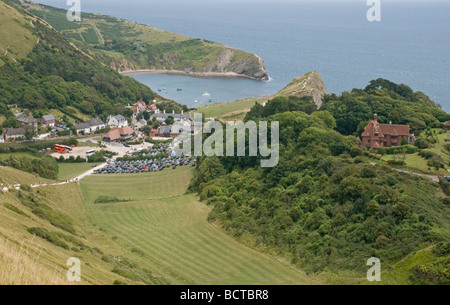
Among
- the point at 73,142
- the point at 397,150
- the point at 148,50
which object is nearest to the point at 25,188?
the point at 73,142

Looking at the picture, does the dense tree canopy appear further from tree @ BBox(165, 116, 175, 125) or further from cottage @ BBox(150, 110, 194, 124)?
tree @ BBox(165, 116, 175, 125)

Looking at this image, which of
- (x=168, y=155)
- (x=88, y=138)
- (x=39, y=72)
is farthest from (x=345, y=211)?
(x=39, y=72)

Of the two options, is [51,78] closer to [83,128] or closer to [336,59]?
[83,128]

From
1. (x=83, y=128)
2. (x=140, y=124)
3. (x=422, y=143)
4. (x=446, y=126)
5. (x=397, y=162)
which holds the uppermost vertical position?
(x=446, y=126)

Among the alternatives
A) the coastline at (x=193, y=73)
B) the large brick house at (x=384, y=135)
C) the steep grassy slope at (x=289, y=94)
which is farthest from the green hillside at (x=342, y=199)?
the coastline at (x=193, y=73)

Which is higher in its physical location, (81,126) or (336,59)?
(336,59)

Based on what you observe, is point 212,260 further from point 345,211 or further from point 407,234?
point 407,234
